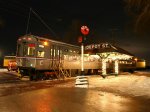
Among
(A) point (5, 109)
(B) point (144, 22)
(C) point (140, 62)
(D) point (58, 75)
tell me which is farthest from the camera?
(C) point (140, 62)

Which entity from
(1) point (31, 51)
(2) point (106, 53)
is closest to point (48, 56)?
(1) point (31, 51)

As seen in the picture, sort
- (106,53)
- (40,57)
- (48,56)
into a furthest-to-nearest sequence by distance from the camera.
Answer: (106,53)
(48,56)
(40,57)

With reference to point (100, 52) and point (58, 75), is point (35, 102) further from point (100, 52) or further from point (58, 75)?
point (100, 52)

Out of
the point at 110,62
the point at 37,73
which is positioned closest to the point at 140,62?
the point at 110,62

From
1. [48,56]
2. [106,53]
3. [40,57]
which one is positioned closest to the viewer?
[40,57]

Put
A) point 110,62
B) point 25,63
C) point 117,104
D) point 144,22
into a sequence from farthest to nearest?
1. point 110,62
2. point 25,63
3. point 144,22
4. point 117,104

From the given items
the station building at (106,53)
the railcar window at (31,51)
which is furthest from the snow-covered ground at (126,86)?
the railcar window at (31,51)

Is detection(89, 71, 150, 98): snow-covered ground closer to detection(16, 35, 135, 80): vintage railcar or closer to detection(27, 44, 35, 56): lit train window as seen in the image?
detection(16, 35, 135, 80): vintage railcar

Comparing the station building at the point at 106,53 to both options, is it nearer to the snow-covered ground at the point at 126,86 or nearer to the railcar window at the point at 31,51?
the snow-covered ground at the point at 126,86

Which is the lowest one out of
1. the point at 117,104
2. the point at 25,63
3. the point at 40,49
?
the point at 117,104

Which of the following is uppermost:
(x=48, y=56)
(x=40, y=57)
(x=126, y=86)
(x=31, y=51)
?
(x=31, y=51)

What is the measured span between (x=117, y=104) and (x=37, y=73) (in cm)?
1530

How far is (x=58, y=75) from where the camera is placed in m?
27.5

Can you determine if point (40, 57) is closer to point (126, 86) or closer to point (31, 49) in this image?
point (31, 49)
